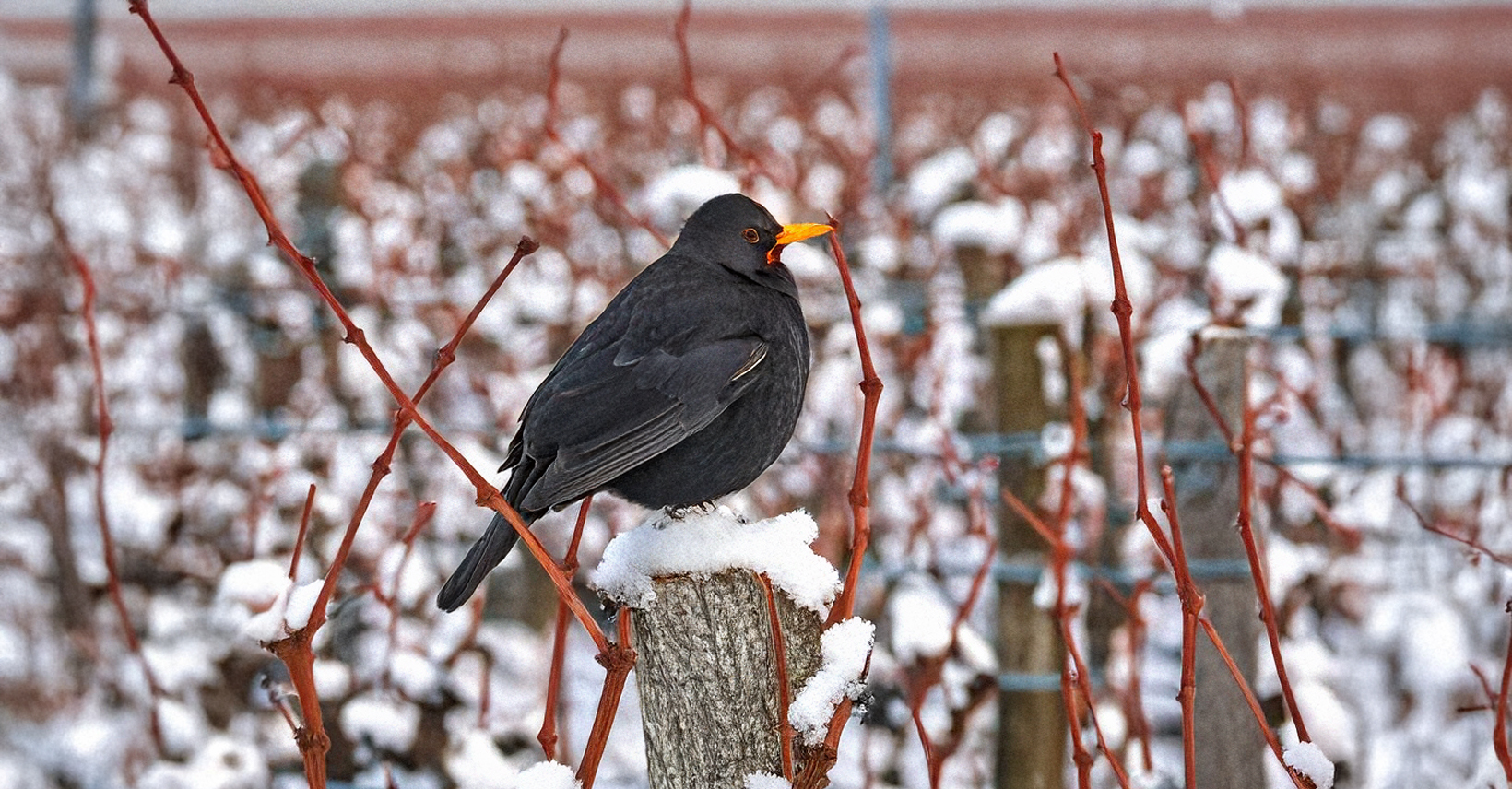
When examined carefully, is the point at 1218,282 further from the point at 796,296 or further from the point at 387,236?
the point at 387,236

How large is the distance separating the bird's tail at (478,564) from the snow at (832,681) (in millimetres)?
461

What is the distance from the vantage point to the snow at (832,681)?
1684 mm

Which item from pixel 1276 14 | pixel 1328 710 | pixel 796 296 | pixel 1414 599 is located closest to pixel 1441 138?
pixel 1276 14

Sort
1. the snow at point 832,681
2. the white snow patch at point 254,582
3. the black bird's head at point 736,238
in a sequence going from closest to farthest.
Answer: the snow at point 832,681
the black bird's head at point 736,238
the white snow patch at point 254,582

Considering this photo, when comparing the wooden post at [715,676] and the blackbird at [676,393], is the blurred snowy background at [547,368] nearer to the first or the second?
the blackbird at [676,393]

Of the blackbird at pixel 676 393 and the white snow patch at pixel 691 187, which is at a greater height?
the white snow patch at pixel 691 187

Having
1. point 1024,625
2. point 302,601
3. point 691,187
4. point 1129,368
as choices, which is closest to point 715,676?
point 302,601

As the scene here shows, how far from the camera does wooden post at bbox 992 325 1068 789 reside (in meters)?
3.28

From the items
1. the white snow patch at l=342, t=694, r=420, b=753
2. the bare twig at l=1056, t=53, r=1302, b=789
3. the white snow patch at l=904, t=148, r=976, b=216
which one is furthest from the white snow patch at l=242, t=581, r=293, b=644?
the white snow patch at l=904, t=148, r=976, b=216

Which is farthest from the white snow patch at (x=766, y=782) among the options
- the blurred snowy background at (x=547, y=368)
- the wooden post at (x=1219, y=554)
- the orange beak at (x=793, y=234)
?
the blurred snowy background at (x=547, y=368)

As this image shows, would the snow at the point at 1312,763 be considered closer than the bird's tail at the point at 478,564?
Yes

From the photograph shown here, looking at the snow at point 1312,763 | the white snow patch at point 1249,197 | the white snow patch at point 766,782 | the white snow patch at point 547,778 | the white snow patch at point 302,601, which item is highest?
the white snow patch at point 1249,197

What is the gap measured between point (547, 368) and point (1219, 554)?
2.47 meters

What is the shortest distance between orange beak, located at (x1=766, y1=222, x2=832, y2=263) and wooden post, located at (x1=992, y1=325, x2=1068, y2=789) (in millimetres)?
1348
